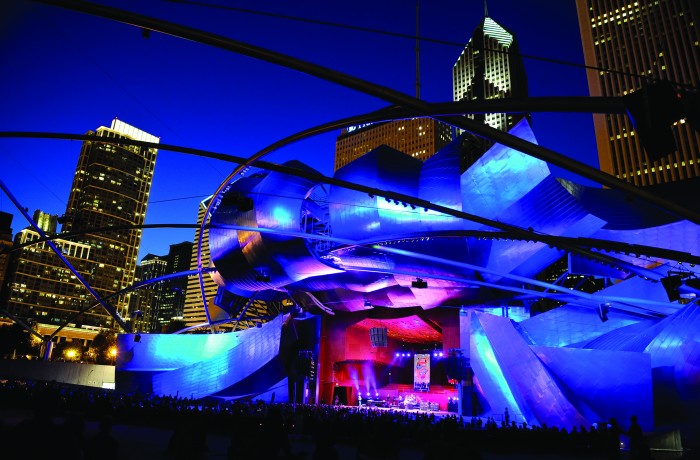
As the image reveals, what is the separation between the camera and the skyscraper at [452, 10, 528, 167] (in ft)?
506

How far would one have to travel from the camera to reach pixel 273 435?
17.8ft

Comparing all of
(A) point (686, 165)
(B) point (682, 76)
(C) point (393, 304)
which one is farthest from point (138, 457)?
(B) point (682, 76)

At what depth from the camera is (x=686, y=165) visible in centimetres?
8181

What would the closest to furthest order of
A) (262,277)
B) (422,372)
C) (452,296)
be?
(452,296)
(262,277)
(422,372)

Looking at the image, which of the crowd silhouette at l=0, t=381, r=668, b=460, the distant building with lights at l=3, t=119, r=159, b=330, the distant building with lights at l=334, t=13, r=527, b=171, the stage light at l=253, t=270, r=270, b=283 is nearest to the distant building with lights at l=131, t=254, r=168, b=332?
the distant building with lights at l=3, t=119, r=159, b=330

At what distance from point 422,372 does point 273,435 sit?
115ft

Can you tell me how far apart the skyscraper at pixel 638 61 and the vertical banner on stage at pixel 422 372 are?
63.7 metres

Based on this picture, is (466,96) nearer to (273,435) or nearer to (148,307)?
(148,307)

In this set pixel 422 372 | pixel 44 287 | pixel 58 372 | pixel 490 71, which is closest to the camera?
pixel 422 372

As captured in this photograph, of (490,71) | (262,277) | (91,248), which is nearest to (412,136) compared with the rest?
(490,71)

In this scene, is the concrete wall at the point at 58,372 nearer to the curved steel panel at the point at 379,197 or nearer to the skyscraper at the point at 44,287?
the curved steel panel at the point at 379,197

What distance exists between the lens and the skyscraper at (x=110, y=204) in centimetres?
13550

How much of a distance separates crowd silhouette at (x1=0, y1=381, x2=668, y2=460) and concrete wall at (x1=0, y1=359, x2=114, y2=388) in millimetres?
24742

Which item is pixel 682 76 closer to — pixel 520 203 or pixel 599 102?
pixel 520 203
